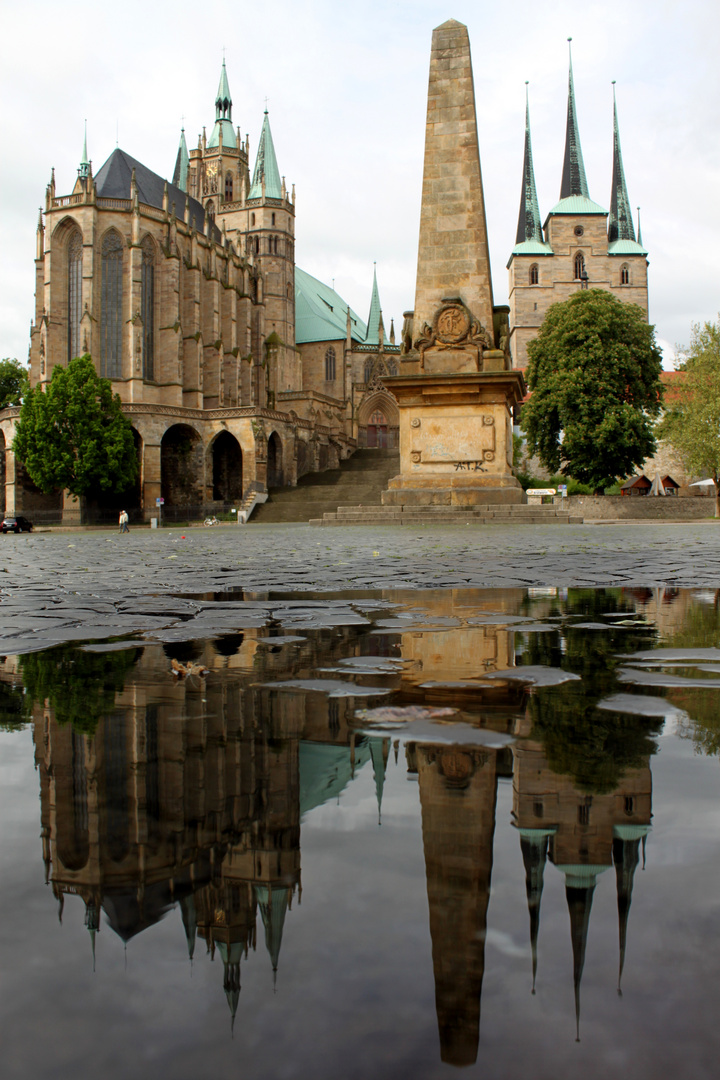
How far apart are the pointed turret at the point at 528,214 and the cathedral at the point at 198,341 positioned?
4.12 meters

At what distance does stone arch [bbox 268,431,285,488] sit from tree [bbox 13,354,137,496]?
31.2 ft

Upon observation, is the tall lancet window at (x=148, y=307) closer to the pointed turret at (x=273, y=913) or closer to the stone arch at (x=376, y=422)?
the stone arch at (x=376, y=422)

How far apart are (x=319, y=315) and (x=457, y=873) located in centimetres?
7290

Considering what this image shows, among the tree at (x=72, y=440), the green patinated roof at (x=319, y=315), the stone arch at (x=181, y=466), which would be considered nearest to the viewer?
the tree at (x=72, y=440)

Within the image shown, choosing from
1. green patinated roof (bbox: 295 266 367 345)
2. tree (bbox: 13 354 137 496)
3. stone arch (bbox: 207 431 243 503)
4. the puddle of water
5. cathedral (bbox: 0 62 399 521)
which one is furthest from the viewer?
green patinated roof (bbox: 295 266 367 345)

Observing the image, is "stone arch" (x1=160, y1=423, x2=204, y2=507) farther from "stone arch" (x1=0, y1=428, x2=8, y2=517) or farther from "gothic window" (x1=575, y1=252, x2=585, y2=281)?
"gothic window" (x1=575, y1=252, x2=585, y2=281)

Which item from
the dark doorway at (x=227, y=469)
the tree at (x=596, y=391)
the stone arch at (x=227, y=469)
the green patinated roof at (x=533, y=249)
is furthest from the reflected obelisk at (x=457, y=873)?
the green patinated roof at (x=533, y=249)

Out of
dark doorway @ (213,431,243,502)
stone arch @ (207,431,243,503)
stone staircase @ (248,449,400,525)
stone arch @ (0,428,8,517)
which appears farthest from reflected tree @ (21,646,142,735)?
stone arch @ (0,428,8,517)

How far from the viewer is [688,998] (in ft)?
2.35

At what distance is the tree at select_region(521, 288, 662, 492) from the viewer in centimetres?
3688

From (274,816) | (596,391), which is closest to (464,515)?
(274,816)

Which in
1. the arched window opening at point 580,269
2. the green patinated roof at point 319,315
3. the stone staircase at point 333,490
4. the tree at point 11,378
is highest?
the arched window opening at point 580,269

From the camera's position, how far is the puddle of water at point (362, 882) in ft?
2.24

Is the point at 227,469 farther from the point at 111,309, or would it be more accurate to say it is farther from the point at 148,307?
the point at 111,309
